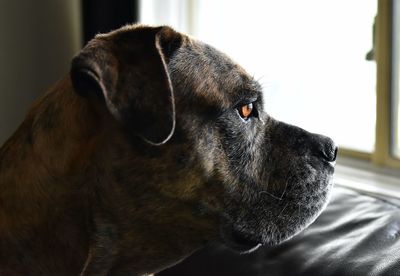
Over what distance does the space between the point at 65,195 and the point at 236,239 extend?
13.1 inches

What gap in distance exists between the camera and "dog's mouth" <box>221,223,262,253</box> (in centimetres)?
122

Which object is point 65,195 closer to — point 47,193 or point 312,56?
point 47,193

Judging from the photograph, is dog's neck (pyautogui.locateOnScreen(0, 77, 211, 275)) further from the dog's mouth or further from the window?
the window

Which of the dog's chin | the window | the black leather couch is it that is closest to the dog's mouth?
the dog's chin

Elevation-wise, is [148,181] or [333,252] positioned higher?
[148,181]

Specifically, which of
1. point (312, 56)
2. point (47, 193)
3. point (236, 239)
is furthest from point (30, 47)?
point (236, 239)

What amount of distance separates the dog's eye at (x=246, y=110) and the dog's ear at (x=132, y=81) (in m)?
0.23

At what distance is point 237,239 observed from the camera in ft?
4.04

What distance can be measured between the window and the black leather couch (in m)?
0.63

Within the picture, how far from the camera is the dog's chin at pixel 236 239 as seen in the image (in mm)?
1225

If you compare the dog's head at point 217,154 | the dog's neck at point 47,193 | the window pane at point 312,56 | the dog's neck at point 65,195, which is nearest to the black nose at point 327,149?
the dog's head at point 217,154

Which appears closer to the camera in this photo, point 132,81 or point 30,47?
point 132,81

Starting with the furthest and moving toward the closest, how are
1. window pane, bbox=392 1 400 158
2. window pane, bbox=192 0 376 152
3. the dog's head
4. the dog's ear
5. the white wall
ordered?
the white wall, window pane, bbox=192 0 376 152, window pane, bbox=392 1 400 158, the dog's head, the dog's ear

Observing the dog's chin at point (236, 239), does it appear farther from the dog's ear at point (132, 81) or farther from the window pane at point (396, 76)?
the window pane at point (396, 76)
